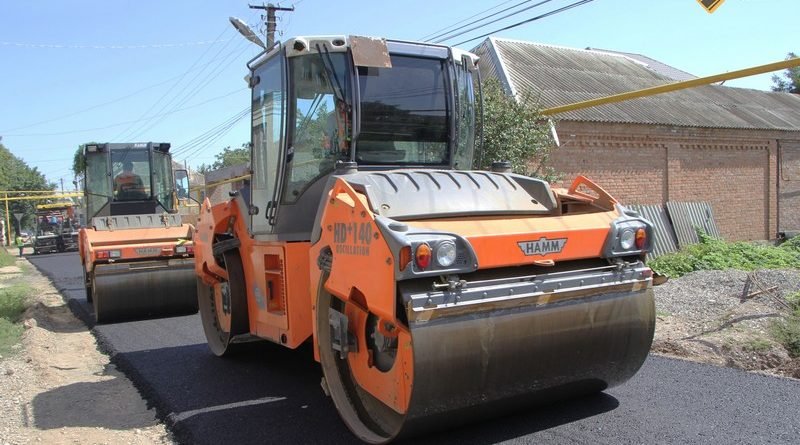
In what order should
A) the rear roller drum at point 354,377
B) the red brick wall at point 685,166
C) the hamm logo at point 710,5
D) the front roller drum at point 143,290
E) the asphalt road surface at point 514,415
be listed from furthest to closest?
1. the red brick wall at point 685,166
2. the front roller drum at point 143,290
3. the hamm logo at point 710,5
4. the asphalt road surface at point 514,415
5. the rear roller drum at point 354,377

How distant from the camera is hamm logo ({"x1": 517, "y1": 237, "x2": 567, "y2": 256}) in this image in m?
3.70

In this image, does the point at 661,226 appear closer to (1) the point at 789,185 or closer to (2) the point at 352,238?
(1) the point at 789,185

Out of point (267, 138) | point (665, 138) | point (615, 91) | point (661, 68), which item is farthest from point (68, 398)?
point (661, 68)

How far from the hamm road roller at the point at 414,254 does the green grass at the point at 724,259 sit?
7472 millimetres

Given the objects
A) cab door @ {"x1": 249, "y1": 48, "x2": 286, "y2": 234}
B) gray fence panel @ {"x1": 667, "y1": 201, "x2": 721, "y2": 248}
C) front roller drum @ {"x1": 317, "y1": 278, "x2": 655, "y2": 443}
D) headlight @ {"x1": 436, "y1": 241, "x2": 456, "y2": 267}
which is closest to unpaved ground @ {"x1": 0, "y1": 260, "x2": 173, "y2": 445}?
front roller drum @ {"x1": 317, "y1": 278, "x2": 655, "y2": 443}

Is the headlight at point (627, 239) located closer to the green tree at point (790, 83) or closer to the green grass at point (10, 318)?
the green grass at point (10, 318)

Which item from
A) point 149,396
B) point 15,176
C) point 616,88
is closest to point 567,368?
point 149,396

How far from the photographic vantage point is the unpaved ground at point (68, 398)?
4.77 metres

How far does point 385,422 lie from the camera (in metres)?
3.90

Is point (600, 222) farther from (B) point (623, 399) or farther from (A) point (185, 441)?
(A) point (185, 441)

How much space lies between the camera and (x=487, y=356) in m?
3.49

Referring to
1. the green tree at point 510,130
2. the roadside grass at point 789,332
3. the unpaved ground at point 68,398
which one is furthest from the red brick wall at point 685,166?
the unpaved ground at point 68,398

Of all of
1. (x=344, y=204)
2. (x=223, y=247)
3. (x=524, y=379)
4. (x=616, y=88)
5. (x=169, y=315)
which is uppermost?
(x=616, y=88)

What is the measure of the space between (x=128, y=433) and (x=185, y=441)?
22.6 inches
